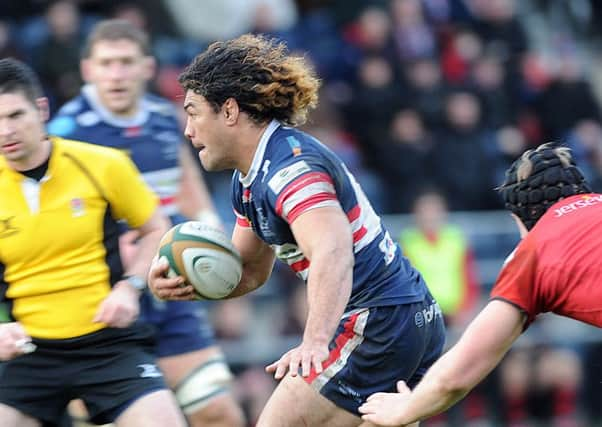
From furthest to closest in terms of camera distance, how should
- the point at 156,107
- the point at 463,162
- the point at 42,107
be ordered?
the point at 463,162
the point at 156,107
the point at 42,107

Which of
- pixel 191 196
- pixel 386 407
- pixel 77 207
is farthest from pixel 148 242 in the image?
pixel 191 196

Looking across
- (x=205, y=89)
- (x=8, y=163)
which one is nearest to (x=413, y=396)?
(x=205, y=89)

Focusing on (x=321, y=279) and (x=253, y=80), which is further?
(x=253, y=80)

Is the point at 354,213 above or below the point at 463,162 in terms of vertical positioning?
above

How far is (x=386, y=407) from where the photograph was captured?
4.80 meters

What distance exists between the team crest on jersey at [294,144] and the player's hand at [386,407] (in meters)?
0.97

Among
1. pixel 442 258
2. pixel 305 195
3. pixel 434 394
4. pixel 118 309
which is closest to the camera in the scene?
pixel 434 394

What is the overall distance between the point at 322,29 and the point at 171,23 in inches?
54.5

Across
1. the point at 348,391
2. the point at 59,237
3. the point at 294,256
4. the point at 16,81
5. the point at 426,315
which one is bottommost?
the point at 348,391

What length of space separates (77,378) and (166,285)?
588mm

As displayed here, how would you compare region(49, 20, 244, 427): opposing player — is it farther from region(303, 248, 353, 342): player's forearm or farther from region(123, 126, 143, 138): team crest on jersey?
region(303, 248, 353, 342): player's forearm

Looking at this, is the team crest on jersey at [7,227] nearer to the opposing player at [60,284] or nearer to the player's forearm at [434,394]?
the opposing player at [60,284]

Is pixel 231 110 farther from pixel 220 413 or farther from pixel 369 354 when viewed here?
pixel 220 413

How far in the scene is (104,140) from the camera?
6.86 metres
